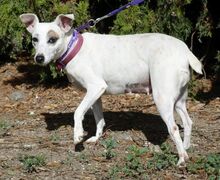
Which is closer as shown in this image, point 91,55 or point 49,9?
point 91,55

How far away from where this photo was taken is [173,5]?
7656 mm

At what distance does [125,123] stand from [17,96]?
2.34m

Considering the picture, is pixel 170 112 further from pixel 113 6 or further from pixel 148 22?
pixel 113 6

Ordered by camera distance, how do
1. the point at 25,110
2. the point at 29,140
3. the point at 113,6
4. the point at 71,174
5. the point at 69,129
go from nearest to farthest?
the point at 71,174 < the point at 29,140 < the point at 69,129 < the point at 25,110 < the point at 113,6

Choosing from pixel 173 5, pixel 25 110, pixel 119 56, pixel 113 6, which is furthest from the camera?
pixel 113 6

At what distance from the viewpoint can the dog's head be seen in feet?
19.0

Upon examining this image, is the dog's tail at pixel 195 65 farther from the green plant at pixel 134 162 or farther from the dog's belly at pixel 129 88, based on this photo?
the green plant at pixel 134 162

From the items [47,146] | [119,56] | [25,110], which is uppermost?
[119,56]

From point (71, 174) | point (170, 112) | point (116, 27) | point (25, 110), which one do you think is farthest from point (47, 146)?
point (116, 27)

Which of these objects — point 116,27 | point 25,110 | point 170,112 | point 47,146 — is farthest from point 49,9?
point 170,112

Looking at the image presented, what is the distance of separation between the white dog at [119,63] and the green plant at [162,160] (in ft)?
0.34

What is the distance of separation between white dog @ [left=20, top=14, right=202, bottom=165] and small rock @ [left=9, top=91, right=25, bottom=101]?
269 cm

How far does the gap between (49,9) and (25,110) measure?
1570 mm

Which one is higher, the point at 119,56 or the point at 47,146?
the point at 119,56
